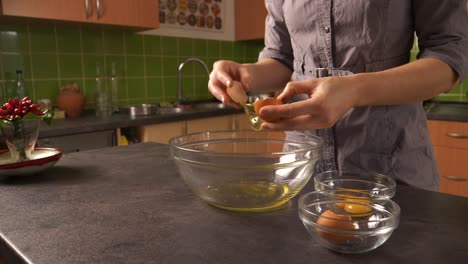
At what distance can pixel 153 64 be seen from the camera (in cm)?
286

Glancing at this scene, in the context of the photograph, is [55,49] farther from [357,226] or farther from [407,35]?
[357,226]

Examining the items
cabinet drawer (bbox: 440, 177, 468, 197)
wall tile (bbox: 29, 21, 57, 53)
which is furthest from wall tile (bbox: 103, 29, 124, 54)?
cabinet drawer (bbox: 440, 177, 468, 197)

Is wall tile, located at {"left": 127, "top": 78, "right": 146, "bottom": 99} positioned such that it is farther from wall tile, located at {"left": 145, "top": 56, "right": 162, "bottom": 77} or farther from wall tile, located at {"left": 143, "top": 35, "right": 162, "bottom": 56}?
wall tile, located at {"left": 143, "top": 35, "right": 162, "bottom": 56}

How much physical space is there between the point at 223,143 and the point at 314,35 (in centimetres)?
44

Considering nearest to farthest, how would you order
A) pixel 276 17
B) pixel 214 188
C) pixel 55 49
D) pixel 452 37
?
pixel 214 188 < pixel 452 37 < pixel 276 17 < pixel 55 49

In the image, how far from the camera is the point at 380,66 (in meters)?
1.01

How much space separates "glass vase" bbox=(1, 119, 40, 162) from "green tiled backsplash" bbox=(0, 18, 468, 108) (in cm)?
145

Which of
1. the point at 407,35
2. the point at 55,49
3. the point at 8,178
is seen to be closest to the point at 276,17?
the point at 407,35

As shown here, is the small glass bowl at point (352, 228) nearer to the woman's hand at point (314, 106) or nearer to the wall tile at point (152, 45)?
the woman's hand at point (314, 106)

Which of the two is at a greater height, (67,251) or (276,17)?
(276,17)

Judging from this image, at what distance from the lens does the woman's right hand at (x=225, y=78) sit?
915mm

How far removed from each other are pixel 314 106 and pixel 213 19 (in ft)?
8.97

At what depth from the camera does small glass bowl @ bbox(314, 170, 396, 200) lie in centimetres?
69

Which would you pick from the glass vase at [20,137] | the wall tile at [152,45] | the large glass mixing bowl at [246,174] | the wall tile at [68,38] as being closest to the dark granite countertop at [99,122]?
the wall tile at [68,38]
